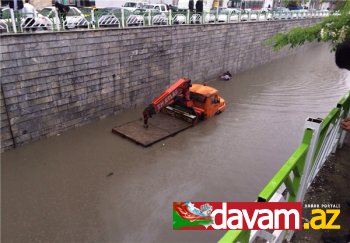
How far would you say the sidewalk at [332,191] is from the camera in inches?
143

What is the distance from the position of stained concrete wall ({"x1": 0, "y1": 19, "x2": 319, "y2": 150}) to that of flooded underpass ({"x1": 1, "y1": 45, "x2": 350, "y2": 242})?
0.54 meters

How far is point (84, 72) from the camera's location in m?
9.82

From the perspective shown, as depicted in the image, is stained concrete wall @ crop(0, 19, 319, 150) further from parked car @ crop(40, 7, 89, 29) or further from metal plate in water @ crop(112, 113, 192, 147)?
metal plate in water @ crop(112, 113, 192, 147)

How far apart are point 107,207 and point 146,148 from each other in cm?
270

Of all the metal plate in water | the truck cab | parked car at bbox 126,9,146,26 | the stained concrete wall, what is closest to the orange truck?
the truck cab

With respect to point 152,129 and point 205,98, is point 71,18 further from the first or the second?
point 205,98

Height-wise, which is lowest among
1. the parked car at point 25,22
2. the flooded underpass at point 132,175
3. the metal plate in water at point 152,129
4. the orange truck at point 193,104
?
the flooded underpass at point 132,175

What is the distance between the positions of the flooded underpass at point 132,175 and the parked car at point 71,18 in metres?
3.36

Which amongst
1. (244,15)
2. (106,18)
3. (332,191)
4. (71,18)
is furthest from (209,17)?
(332,191)

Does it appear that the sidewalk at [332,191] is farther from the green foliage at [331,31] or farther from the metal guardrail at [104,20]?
the metal guardrail at [104,20]

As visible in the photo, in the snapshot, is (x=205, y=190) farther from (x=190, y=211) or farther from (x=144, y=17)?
(x=144, y=17)

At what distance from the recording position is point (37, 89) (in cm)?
865

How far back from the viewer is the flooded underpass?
5902 millimetres

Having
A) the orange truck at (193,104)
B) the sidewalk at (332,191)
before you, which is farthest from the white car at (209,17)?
the sidewalk at (332,191)
